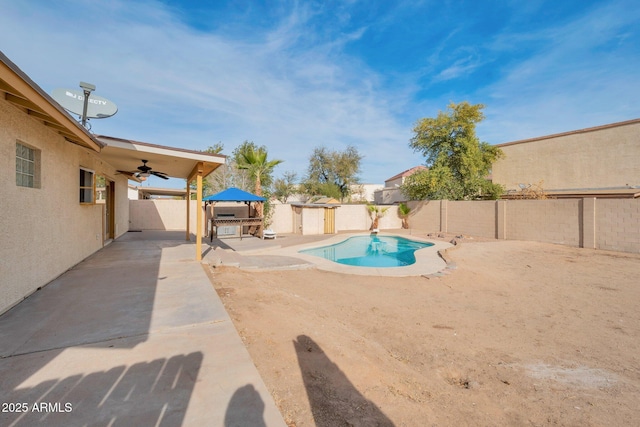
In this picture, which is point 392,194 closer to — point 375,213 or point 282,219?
point 375,213

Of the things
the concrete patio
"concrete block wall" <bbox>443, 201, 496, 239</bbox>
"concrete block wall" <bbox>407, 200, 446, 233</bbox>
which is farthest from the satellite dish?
"concrete block wall" <bbox>407, 200, 446, 233</bbox>

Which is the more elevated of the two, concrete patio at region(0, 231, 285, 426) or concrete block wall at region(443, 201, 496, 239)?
concrete block wall at region(443, 201, 496, 239)

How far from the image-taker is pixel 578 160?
17.7 metres

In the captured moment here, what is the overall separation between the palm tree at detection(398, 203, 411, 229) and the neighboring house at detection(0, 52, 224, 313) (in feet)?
53.4

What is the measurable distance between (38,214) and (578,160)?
1000 inches

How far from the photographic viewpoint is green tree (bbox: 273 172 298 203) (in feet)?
113

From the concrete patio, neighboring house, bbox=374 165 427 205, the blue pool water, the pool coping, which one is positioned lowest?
the blue pool water

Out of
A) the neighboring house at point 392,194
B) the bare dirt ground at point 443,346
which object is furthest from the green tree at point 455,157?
the bare dirt ground at point 443,346

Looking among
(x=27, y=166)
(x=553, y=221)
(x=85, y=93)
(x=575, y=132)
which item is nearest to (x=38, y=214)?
(x=27, y=166)

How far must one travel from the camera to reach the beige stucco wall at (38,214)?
365 centimetres

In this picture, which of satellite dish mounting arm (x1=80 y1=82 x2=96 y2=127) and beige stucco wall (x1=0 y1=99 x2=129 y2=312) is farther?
satellite dish mounting arm (x1=80 y1=82 x2=96 y2=127)

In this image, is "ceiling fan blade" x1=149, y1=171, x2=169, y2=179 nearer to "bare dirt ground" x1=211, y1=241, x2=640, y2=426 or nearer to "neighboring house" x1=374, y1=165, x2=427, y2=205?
"bare dirt ground" x1=211, y1=241, x2=640, y2=426

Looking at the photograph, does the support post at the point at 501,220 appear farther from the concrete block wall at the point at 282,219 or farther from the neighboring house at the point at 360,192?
the neighboring house at the point at 360,192

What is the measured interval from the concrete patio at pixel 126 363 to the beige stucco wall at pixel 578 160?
22.2 meters
